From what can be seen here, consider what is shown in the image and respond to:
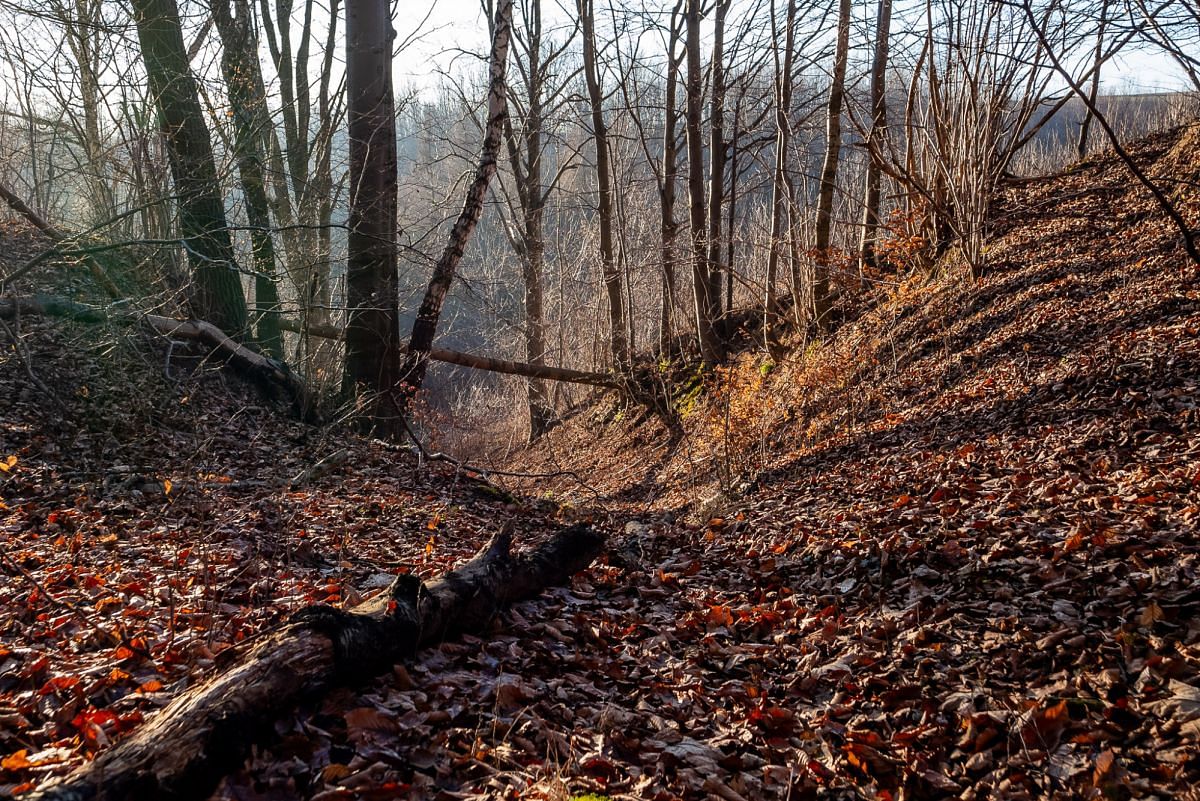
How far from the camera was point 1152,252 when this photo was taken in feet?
25.9

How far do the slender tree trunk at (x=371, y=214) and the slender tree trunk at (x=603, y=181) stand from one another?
4732 mm

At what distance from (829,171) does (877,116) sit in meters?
1.02

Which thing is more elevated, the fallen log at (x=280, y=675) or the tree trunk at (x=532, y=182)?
the tree trunk at (x=532, y=182)

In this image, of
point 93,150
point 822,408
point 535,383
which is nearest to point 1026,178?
point 822,408

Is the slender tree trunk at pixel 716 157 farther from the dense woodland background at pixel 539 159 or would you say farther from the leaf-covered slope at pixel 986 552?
the leaf-covered slope at pixel 986 552

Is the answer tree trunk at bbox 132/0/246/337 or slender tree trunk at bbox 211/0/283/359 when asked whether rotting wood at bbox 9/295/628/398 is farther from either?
slender tree trunk at bbox 211/0/283/359

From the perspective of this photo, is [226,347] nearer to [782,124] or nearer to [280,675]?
[280,675]

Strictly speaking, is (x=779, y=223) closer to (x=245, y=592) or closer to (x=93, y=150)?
(x=93, y=150)

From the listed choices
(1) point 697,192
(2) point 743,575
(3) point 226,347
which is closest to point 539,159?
(1) point 697,192

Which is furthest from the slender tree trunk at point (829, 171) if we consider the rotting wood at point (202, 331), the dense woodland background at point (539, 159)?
the rotting wood at point (202, 331)

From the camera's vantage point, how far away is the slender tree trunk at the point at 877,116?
970cm

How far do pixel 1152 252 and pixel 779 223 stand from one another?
585 cm

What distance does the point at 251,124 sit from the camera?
31.7 ft

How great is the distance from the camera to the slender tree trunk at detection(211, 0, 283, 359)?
10.1 metres
